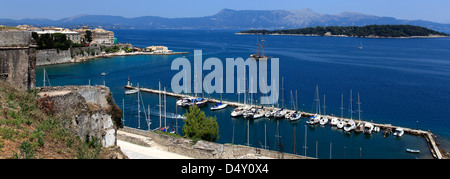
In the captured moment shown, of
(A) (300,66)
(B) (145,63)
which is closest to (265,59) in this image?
(A) (300,66)

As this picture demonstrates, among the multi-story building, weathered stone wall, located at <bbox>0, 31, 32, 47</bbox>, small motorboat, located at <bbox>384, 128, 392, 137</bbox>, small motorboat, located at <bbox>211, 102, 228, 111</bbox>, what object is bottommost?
small motorboat, located at <bbox>384, 128, 392, 137</bbox>

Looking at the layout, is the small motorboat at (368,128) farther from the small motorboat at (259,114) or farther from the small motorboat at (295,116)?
the small motorboat at (259,114)

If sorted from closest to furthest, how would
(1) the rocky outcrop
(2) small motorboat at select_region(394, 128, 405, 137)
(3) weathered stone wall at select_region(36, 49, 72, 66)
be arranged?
(1) the rocky outcrop
(2) small motorboat at select_region(394, 128, 405, 137)
(3) weathered stone wall at select_region(36, 49, 72, 66)

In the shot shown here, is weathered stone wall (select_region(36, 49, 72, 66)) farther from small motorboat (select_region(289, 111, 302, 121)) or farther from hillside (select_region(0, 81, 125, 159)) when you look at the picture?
hillside (select_region(0, 81, 125, 159))

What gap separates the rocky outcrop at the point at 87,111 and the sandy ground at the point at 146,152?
11.9 feet

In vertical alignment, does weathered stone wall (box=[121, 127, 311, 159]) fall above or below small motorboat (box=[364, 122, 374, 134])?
above

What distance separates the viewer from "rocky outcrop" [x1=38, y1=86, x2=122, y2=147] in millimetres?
10031

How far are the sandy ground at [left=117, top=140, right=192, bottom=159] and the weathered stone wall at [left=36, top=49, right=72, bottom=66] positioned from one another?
1750 inches

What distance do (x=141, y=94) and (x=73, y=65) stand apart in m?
25.1

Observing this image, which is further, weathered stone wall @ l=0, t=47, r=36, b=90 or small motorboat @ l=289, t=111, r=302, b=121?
small motorboat @ l=289, t=111, r=302, b=121

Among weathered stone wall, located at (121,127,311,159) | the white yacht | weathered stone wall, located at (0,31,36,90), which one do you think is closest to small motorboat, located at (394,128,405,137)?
the white yacht
